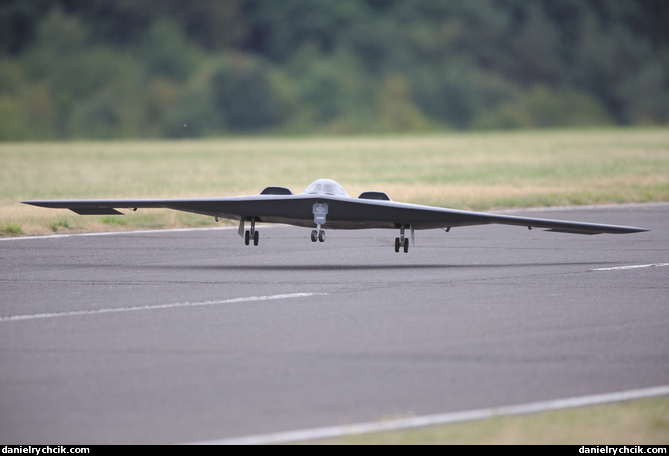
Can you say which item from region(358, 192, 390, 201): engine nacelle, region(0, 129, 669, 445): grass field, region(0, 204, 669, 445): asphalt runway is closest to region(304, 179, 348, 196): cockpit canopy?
region(358, 192, 390, 201): engine nacelle

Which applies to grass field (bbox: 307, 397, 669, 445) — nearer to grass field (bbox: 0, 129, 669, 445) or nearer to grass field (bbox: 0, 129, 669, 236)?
grass field (bbox: 0, 129, 669, 445)

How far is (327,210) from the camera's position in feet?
44.2

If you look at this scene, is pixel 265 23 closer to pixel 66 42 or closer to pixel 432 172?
pixel 66 42

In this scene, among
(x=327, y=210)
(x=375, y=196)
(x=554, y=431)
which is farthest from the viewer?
(x=375, y=196)

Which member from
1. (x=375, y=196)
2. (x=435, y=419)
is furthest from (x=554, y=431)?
(x=375, y=196)

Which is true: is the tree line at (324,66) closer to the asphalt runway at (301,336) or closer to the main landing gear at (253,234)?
the main landing gear at (253,234)

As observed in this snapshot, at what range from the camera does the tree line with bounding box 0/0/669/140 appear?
123 meters

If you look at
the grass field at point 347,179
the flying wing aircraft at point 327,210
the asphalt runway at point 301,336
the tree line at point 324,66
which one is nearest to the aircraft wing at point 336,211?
the flying wing aircraft at point 327,210

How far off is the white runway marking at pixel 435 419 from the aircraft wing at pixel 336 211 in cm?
649

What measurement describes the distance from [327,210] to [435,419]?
23.9ft

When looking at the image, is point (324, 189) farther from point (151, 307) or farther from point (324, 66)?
point (324, 66)

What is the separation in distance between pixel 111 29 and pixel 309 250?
416ft

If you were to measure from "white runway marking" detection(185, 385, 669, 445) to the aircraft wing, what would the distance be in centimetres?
649

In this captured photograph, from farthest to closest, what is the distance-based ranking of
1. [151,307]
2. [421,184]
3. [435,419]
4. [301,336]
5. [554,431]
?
[421,184] < [151,307] < [301,336] < [435,419] < [554,431]
